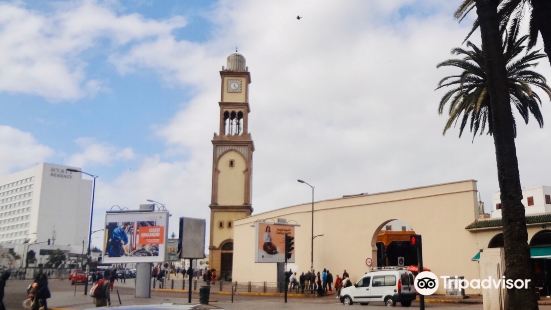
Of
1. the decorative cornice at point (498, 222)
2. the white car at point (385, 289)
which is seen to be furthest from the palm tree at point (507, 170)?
the decorative cornice at point (498, 222)

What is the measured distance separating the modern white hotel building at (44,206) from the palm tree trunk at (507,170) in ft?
589

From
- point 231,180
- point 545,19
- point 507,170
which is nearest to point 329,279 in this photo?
point 231,180

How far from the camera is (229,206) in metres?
64.2

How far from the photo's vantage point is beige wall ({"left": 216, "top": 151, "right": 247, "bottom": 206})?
6469cm

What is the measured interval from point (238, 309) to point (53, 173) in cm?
17608

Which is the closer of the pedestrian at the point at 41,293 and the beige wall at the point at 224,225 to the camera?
the pedestrian at the point at 41,293

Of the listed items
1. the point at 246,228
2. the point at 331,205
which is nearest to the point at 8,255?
the point at 246,228

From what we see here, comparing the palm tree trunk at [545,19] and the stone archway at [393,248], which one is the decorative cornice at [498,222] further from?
the palm tree trunk at [545,19]

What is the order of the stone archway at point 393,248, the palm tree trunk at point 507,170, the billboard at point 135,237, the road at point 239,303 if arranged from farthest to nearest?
the stone archway at point 393,248 < the billboard at point 135,237 < the road at point 239,303 < the palm tree trunk at point 507,170

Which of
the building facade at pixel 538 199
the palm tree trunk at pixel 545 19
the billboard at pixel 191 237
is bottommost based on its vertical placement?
the billboard at pixel 191 237

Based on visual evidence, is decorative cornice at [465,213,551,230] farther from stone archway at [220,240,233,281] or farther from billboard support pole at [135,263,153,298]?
stone archway at [220,240,233,281]

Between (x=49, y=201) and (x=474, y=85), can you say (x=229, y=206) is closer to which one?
(x=474, y=85)

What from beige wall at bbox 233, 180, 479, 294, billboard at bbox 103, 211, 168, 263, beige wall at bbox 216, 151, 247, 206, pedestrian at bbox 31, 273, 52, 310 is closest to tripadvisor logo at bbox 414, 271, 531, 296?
beige wall at bbox 233, 180, 479, 294

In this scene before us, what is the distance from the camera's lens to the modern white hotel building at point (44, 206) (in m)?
181
